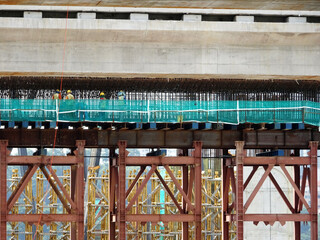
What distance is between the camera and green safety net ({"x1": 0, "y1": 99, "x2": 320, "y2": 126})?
131 ft

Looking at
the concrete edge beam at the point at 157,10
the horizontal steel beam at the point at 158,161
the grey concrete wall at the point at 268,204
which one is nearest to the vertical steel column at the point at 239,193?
the horizontal steel beam at the point at 158,161

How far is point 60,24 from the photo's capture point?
41062mm

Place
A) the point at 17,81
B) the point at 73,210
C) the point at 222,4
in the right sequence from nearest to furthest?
the point at 222,4, the point at 73,210, the point at 17,81

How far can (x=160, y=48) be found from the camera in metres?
42.7

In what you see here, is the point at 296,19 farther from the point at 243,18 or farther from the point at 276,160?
the point at 276,160

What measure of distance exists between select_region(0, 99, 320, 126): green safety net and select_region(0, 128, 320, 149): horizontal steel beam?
1008 millimetres

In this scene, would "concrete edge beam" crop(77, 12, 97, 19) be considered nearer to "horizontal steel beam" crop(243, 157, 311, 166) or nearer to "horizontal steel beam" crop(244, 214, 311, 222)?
"horizontal steel beam" crop(243, 157, 311, 166)

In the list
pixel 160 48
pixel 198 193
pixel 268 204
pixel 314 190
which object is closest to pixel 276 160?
pixel 314 190

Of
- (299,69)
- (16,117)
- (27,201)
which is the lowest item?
(27,201)

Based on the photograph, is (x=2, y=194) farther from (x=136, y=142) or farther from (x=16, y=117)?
(x=136, y=142)

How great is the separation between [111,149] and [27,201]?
18809mm

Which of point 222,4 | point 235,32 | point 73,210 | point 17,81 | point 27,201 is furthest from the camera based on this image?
point 27,201

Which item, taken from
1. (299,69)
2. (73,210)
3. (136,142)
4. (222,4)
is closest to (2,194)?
(73,210)

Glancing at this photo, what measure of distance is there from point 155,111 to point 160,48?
154 inches
